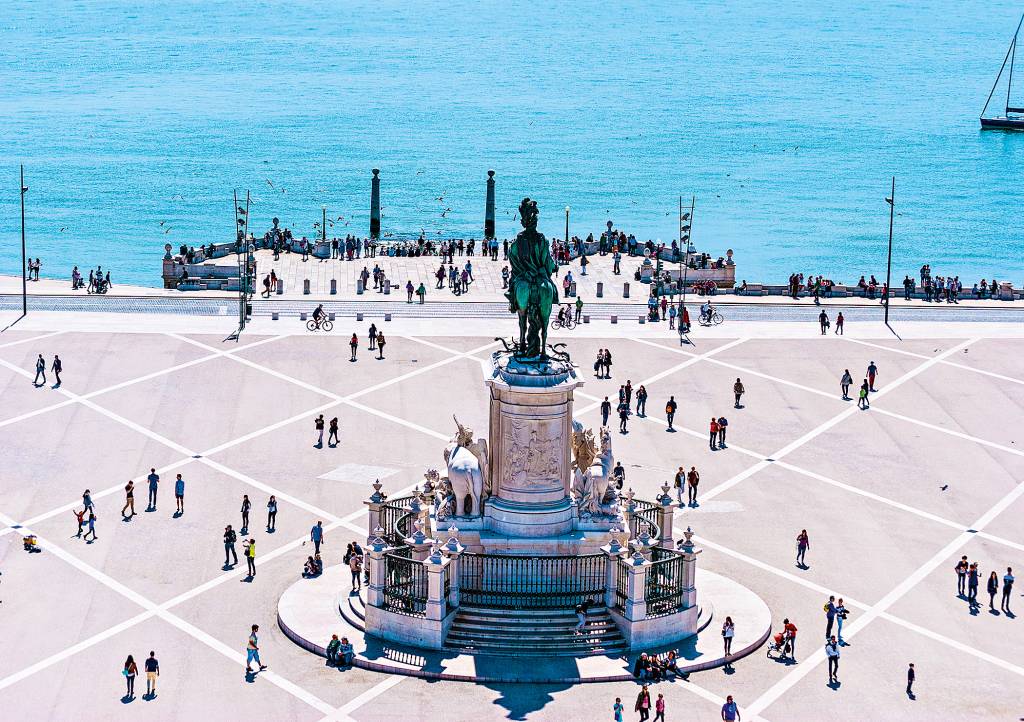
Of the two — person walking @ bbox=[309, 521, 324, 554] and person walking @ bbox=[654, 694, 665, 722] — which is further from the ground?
person walking @ bbox=[309, 521, 324, 554]

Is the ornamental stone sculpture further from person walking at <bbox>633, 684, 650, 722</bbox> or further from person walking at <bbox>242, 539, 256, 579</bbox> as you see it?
person walking at <bbox>242, 539, 256, 579</bbox>

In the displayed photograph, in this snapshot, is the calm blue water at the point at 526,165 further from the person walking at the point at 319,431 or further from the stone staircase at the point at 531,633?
the stone staircase at the point at 531,633

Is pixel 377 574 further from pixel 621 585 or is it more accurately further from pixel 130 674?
pixel 130 674

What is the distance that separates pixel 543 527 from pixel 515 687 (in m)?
4.04

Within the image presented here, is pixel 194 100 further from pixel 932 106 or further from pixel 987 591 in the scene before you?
pixel 987 591

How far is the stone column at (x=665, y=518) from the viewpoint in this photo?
124 feet

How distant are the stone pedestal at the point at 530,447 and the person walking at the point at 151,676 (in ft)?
23.8

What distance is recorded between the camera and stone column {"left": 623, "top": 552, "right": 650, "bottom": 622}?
110ft

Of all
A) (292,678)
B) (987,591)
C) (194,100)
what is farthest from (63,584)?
(194,100)

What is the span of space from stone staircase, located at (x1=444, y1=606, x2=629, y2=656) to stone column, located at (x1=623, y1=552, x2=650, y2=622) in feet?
2.08

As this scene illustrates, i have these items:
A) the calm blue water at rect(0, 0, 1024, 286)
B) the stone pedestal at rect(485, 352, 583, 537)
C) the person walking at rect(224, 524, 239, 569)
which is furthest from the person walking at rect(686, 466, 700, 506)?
the calm blue water at rect(0, 0, 1024, 286)

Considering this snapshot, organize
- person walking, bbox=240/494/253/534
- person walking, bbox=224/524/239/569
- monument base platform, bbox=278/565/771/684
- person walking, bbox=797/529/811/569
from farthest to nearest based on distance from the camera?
person walking, bbox=240/494/253/534
person walking, bbox=797/529/811/569
person walking, bbox=224/524/239/569
monument base platform, bbox=278/565/771/684

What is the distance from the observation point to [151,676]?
1259 inches

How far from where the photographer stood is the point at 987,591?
38688mm
